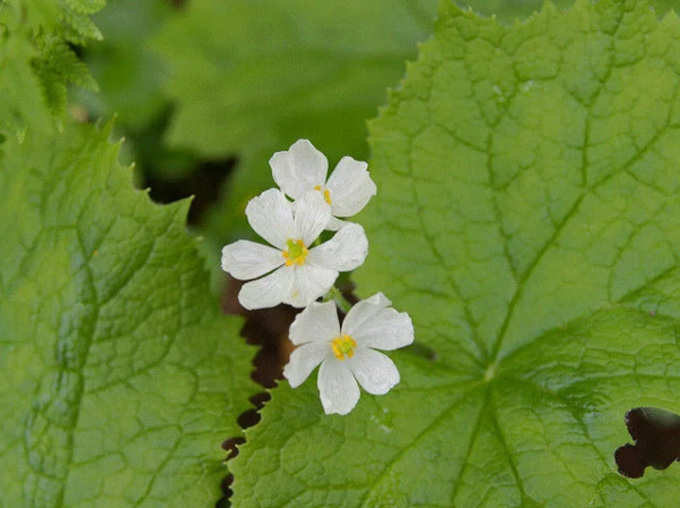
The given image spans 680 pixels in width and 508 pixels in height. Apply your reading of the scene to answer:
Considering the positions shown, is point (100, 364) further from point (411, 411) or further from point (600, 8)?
point (600, 8)

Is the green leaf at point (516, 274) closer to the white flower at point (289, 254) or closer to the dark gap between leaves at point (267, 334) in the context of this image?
the white flower at point (289, 254)

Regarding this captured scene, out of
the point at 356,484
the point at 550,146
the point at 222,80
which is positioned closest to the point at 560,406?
the point at 356,484

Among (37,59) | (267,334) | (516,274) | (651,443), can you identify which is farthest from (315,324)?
(267,334)

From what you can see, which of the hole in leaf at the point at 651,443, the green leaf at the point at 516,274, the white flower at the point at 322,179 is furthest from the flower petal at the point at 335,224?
the hole in leaf at the point at 651,443

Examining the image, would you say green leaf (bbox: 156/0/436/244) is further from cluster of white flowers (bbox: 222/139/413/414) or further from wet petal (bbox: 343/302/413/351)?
wet petal (bbox: 343/302/413/351)

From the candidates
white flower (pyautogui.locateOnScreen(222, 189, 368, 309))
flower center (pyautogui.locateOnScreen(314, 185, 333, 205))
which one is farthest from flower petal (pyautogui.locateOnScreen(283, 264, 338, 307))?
flower center (pyautogui.locateOnScreen(314, 185, 333, 205))

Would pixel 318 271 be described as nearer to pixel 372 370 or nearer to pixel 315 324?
pixel 315 324

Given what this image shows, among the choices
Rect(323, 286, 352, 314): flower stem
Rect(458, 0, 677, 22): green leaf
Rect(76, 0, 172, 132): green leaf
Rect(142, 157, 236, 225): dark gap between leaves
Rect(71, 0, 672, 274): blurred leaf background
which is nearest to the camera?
Rect(323, 286, 352, 314): flower stem
